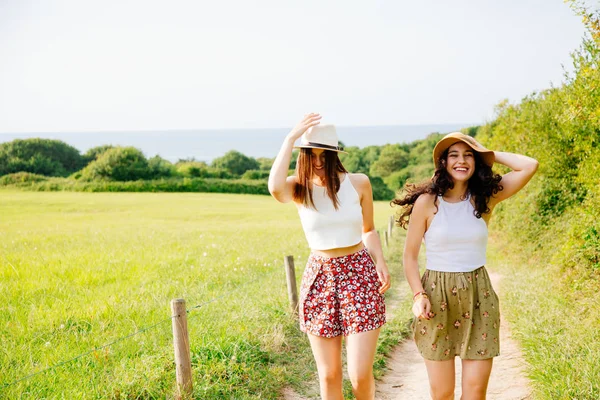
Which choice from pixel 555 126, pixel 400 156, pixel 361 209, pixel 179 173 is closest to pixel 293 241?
pixel 555 126

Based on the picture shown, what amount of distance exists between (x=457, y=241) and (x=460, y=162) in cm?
54

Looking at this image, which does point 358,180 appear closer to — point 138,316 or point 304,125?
point 304,125

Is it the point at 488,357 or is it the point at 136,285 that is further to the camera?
the point at 136,285

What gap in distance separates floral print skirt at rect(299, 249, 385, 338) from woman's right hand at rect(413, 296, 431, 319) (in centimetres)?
28

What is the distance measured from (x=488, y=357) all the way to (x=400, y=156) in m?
77.9

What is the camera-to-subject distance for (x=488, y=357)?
3.53m

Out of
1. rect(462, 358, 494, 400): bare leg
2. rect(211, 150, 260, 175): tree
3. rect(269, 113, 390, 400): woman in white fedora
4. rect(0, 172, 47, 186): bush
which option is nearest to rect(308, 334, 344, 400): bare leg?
rect(269, 113, 390, 400): woman in white fedora

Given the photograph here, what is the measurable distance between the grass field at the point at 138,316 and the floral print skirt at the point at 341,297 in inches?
57.6

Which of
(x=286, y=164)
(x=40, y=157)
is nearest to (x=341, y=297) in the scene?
(x=286, y=164)

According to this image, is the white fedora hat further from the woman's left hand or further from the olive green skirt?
the olive green skirt

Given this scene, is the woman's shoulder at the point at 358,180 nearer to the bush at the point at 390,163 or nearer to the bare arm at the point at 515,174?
the bare arm at the point at 515,174

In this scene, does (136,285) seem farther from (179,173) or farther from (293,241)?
(179,173)

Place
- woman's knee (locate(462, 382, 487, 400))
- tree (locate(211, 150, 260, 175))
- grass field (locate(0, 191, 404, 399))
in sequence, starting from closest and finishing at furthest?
woman's knee (locate(462, 382, 487, 400)) < grass field (locate(0, 191, 404, 399)) < tree (locate(211, 150, 260, 175))

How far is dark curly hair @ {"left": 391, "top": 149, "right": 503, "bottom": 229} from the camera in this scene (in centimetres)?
371
